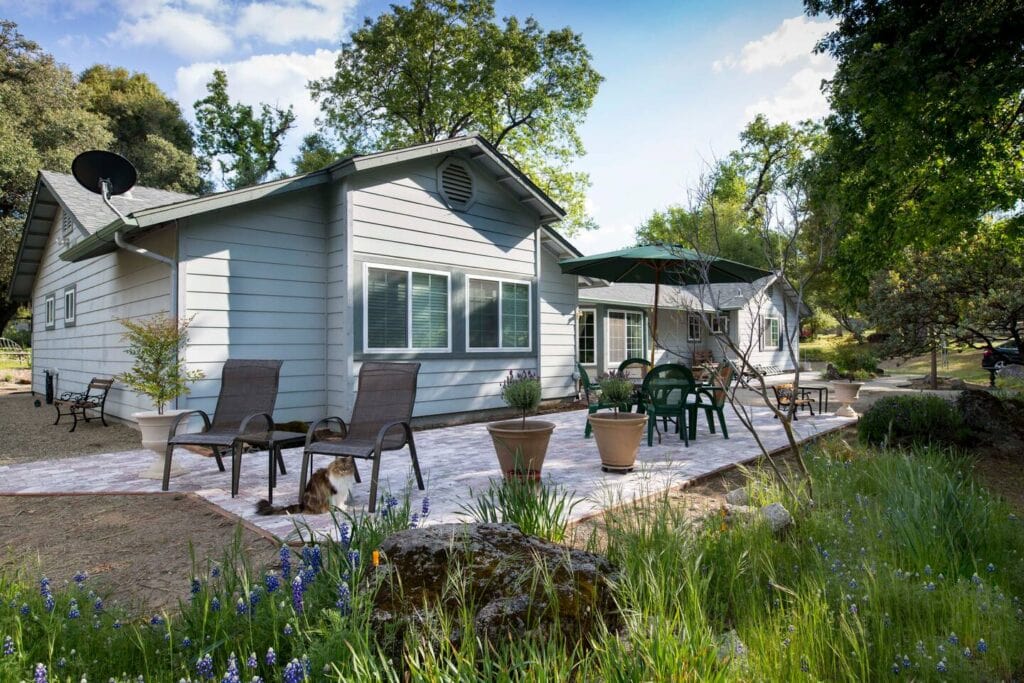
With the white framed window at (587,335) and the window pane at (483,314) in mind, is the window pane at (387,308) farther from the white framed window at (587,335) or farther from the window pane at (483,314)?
the white framed window at (587,335)

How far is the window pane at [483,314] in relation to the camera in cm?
910

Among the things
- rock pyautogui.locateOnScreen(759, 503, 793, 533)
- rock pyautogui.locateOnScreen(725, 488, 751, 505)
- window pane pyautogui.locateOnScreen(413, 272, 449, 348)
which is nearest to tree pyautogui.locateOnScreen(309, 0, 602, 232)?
window pane pyautogui.locateOnScreen(413, 272, 449, 348)

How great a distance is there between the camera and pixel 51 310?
1255 cm

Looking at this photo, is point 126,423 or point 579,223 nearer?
point 126,423

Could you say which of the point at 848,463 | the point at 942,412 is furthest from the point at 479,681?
the point at 942,412

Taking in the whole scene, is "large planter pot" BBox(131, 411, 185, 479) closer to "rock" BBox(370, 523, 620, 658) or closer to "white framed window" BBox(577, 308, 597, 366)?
"rock" BBox(370, 523, 620, 658)

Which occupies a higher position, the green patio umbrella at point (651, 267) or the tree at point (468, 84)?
the tree at point (468, 84)

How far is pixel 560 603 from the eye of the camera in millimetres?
2012

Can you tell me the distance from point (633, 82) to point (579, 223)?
16.9m

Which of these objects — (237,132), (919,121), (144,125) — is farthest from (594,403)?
(237,132)

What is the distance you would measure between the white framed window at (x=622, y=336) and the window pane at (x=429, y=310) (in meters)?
7.59

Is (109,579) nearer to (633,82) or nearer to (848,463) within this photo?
(848,463)

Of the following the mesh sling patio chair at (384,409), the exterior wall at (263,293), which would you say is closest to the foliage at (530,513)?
the mesh sling patio chair at (384,409)

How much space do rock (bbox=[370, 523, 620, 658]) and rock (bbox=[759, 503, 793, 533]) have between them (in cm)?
134
